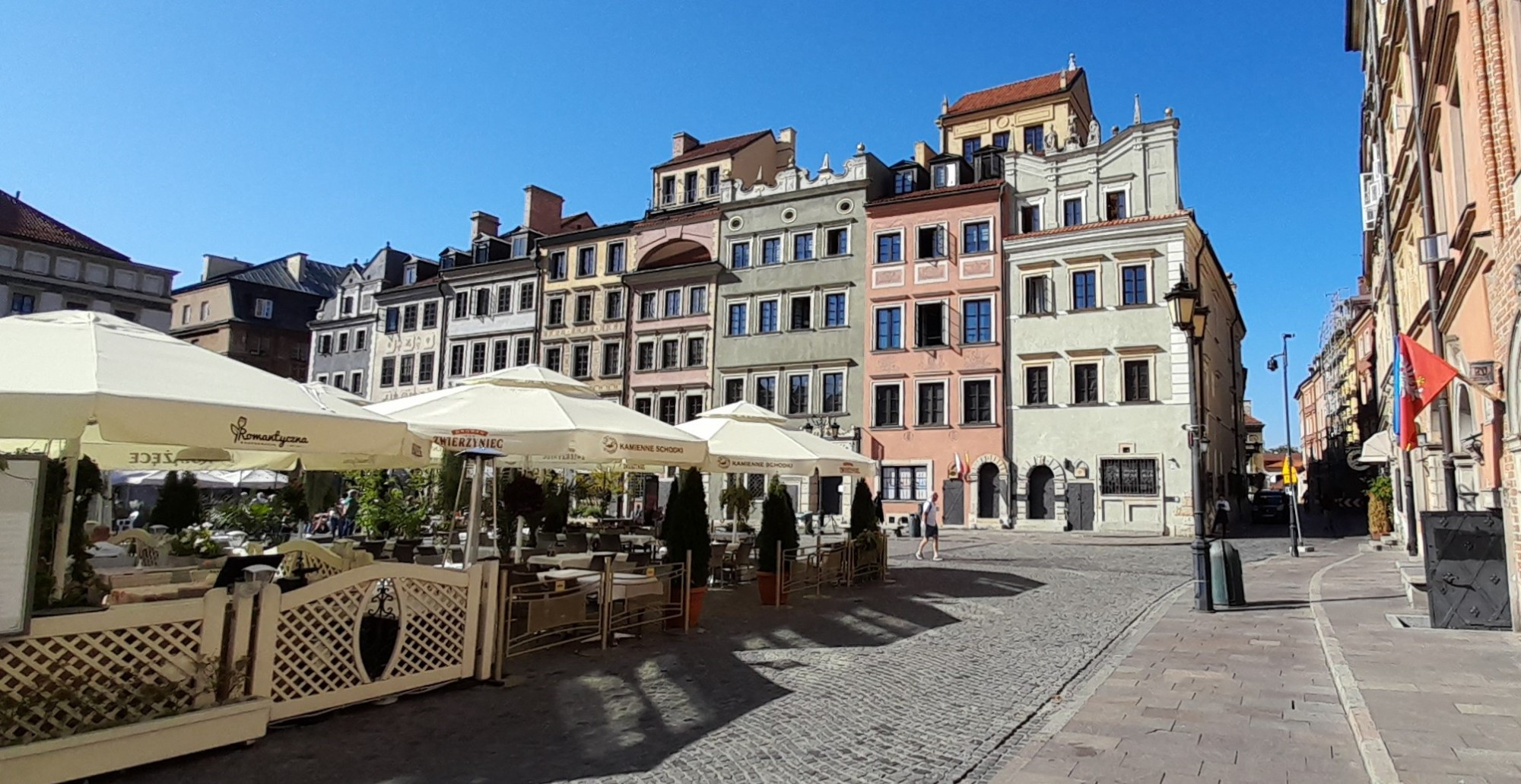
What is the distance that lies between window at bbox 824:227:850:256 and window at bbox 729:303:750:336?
4.66m

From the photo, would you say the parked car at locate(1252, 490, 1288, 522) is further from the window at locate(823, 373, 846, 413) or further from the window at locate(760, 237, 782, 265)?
the window at locate(760, 237, 782, 265)

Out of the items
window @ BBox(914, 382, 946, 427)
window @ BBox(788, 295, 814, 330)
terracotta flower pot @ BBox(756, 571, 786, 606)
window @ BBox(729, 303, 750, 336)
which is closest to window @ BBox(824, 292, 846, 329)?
window @ BBox(788, 295, 814, 330)

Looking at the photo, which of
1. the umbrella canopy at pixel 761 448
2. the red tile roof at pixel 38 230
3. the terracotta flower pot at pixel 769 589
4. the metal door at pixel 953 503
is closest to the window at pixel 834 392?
the metal door at pixel 953 503

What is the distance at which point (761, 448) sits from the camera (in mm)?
13406

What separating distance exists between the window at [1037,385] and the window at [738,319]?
13.1 metres

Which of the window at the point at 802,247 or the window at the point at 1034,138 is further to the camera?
the window at the point at 1034,138

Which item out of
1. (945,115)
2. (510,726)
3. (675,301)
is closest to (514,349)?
(675,301)

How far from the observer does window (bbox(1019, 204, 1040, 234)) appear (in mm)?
36375

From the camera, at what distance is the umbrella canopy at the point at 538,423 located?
A: 360 inches

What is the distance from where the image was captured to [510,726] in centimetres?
625

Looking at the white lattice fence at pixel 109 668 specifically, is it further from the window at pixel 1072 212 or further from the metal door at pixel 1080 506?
the window at pixel 1072 212

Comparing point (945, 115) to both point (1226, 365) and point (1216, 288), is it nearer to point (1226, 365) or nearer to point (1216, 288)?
point (1216, 288)

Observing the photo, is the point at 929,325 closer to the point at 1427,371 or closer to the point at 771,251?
the point at 771,251

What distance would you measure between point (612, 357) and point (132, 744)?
4046cm
